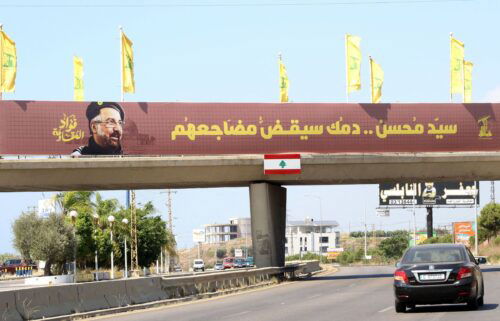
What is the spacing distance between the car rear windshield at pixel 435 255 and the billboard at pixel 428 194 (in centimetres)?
11032

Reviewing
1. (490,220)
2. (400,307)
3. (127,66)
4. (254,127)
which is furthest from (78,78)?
(490,220)

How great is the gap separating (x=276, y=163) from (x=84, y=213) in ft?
91.4

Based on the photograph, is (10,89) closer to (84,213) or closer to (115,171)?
(115,171)

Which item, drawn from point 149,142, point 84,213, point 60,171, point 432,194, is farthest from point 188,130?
point 432,194

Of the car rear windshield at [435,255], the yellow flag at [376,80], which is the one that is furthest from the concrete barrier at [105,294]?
the yellow flag at [376,80]

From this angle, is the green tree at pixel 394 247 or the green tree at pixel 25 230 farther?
the green tree at pixel 394 247

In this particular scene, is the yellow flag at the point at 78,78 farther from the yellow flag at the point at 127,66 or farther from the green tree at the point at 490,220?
the green tree at the point at 490,220

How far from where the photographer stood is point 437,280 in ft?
68.1

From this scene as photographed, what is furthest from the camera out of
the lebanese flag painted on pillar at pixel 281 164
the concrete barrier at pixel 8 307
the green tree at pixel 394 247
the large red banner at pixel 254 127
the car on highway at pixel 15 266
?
the green tree at pixel 394 247

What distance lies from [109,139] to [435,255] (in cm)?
3181

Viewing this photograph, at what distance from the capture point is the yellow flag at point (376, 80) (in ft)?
188

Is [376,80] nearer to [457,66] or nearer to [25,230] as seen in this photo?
[457,66]

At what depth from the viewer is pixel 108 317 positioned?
997 inches

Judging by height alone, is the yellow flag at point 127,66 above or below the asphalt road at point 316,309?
above
